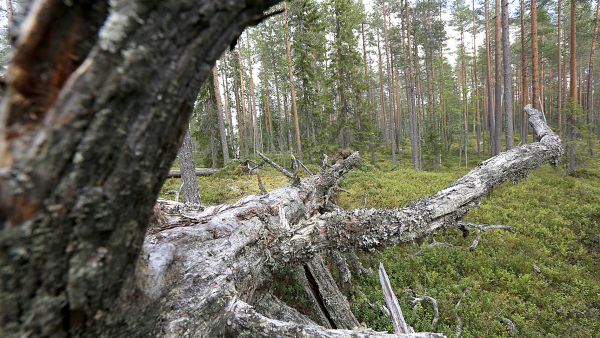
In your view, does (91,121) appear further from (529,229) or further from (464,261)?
(529,229)

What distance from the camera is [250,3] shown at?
981mm

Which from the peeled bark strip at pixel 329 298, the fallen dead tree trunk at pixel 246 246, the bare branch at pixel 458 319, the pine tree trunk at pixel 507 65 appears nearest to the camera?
the fallen dead tree trunk at pixel 246 246

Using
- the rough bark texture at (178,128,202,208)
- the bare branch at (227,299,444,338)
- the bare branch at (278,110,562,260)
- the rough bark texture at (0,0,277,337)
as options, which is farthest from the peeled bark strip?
the rough bark texture at (178,128,202,208)

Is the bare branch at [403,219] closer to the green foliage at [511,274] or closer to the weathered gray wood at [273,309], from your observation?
the weathered gray wood at [273,309]

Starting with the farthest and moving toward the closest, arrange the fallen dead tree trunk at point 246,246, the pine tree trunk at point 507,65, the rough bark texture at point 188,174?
the pine tree trunk at point 507,65 → the rough bark texture at point 188,174 → the fallen dead tree trunk at point 246,246

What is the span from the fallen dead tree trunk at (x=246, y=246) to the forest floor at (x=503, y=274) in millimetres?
1126

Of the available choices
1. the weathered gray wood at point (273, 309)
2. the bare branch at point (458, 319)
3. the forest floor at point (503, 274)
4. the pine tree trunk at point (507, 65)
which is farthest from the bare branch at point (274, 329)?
the pine tree trunk at point (507, 65)

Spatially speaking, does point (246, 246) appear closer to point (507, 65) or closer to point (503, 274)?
point (503, 274)

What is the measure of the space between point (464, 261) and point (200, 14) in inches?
300

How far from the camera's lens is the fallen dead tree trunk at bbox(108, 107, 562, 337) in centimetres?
186

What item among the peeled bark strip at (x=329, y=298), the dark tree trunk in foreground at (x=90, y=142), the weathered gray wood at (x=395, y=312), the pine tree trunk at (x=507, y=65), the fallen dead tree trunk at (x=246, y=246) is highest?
the pine tree trunk at (x=507, y=65)

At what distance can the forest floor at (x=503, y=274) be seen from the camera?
5.07 meters

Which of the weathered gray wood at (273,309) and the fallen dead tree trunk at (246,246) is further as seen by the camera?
the weathered gray wood at (273,309)

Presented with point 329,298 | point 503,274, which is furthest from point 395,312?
point 503,274
